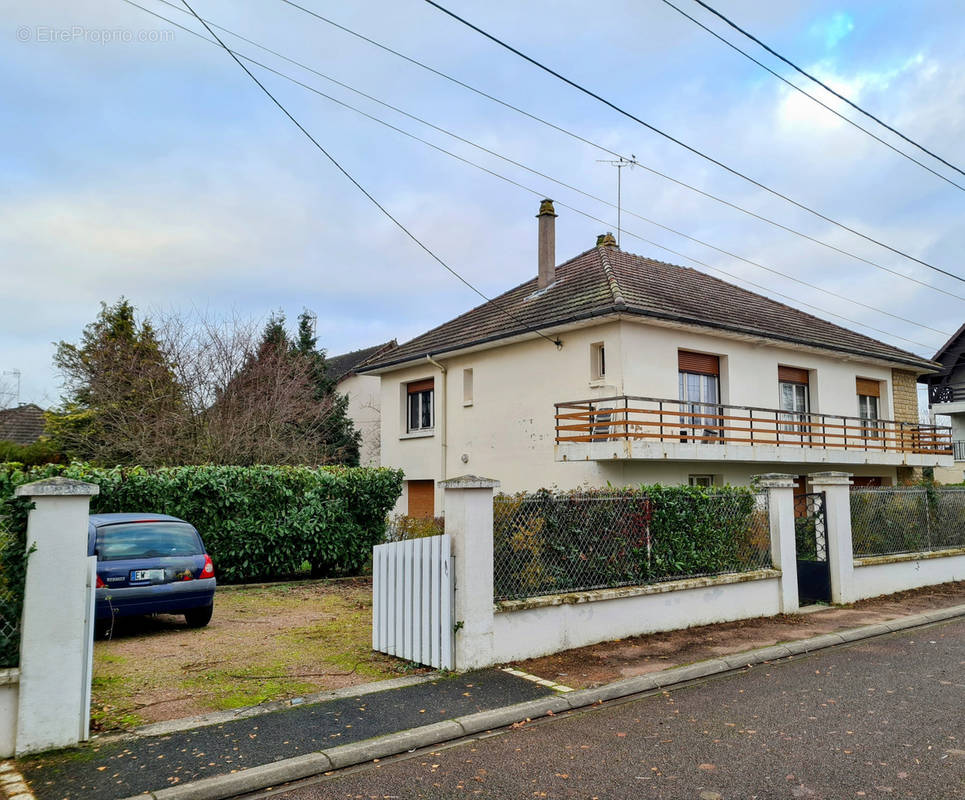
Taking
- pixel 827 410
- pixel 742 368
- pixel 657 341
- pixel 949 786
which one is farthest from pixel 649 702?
pixel 827 410

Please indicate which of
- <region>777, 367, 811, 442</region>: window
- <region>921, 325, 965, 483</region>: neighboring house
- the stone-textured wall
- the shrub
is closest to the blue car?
the shrub

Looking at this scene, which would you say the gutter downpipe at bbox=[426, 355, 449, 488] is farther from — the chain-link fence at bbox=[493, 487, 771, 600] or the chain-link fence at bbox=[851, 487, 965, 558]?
the chain-link fence at bbox=[493, 487, 771, 600]

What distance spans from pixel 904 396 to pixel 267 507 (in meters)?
21.5

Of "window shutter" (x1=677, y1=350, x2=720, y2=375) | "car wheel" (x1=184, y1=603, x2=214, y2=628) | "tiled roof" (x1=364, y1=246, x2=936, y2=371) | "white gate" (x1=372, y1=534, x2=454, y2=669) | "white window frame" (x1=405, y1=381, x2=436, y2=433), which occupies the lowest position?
"car wheel" (x1=184, y1=603, x2=214, y2=628)

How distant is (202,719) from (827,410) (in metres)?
20.4

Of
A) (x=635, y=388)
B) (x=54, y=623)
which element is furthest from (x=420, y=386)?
(x=54, y=623)

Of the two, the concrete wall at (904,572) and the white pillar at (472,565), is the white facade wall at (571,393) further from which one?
the white pillar at (472,565)

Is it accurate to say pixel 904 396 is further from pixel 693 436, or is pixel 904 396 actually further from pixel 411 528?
pixel 411 528

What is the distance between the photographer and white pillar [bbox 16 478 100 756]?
518 cm

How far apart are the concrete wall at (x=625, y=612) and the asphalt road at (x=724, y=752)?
4.72 feet

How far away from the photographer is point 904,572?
43.2 ft

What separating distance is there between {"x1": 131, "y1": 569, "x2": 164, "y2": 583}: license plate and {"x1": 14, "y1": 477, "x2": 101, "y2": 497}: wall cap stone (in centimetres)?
359

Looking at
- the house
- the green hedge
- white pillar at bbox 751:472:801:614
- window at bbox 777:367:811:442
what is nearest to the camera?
white pillar at bbox 751:472:801:614

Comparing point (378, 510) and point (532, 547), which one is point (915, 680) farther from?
point (378, 510)
